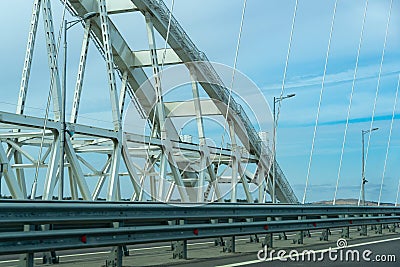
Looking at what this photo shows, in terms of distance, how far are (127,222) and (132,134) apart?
2631cm

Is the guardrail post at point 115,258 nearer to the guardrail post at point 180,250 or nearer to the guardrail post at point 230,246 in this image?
the guardrail post at point 180,250

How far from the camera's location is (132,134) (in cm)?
3547

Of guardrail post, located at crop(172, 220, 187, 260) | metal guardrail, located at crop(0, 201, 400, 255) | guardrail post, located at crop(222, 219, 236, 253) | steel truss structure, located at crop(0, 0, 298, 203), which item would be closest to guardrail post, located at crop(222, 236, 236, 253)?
guardrail post, located at crop(222, 219, 236, 253)

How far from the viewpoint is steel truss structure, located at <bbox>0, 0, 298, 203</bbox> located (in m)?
29.8

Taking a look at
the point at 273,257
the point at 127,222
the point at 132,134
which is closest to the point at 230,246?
the point at 273,257

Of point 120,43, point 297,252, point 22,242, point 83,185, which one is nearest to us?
point 22,242

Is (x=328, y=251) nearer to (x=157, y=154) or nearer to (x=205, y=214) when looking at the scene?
(x=205, y=214)

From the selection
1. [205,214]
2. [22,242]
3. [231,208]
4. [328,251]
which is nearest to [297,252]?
[328,251]

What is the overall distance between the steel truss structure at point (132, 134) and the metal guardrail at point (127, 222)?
1637cm

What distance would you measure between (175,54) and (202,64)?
2.00 metres

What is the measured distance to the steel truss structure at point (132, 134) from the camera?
97.7 ft

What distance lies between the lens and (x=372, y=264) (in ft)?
35.5

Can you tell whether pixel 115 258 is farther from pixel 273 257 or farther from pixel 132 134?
pixel 132 134

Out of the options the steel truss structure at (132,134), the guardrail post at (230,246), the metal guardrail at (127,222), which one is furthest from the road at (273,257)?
the steel truss structure at (132,134)
